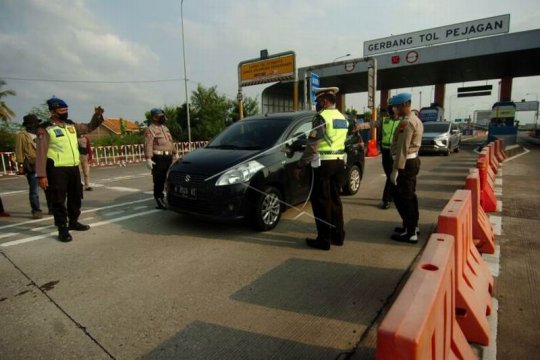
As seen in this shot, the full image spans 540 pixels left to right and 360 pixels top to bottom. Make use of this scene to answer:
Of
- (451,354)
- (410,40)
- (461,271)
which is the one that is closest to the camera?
(451,354)

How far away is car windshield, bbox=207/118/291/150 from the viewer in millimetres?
5223

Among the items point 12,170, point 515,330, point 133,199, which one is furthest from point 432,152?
point 12,170

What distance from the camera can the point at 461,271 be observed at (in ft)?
8.63

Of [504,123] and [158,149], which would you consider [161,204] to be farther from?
[504,123]

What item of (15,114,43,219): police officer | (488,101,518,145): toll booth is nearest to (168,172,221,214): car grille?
Result: (15,114,43,219): police officer

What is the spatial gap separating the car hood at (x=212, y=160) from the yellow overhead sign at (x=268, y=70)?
15.0 meters

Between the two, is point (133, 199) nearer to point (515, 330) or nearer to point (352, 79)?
point (515, 330)

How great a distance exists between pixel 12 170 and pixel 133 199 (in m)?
10.7

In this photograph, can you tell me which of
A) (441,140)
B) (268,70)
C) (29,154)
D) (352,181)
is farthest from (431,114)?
(29,154)

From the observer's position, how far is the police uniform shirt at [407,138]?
4191 mm

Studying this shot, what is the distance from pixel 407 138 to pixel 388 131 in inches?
73.9

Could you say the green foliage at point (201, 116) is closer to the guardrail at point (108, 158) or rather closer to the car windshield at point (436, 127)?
the guardrail at point (108, 158)

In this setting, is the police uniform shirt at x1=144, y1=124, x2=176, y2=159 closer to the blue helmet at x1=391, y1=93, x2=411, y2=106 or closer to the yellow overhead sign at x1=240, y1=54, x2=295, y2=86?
the blue helmet at x1=391, y1=93, x2=411, y2=106

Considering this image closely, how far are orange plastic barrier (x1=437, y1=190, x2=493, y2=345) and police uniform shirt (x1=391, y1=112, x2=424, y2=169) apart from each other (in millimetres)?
1202
